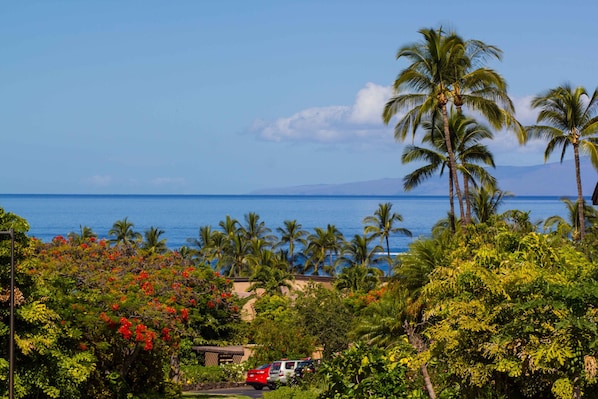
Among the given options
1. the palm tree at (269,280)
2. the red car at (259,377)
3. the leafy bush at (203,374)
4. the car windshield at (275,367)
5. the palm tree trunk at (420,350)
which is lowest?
the leafy bush at (203,374)

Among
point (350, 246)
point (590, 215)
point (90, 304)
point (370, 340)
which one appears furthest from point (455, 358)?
point (350, 246)

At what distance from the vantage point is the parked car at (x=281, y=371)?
43.0 m

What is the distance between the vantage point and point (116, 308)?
28.3 metres

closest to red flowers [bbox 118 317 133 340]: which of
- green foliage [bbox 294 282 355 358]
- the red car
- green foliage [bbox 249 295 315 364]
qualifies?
the red car

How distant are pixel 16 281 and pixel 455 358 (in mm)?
10780

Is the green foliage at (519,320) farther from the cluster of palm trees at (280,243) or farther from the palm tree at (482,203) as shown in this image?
the cluster of palm trees at (280,243)

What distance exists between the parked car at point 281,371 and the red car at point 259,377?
1.03 ft

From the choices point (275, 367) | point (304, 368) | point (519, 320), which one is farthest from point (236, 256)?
point (519, 320)

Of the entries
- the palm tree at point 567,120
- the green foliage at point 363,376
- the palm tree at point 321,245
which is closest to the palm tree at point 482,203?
the palm tree at point 567,120

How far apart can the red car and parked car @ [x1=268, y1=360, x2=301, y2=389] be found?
315 mm

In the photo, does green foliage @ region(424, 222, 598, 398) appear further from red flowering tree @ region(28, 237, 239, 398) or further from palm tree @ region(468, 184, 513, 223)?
palm tree @ region(468, 184, 513, 223)

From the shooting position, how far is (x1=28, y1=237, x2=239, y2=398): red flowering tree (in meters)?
26.5

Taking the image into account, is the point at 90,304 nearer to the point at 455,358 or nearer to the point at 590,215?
the point at 455,358

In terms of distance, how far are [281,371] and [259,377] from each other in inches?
65.5
